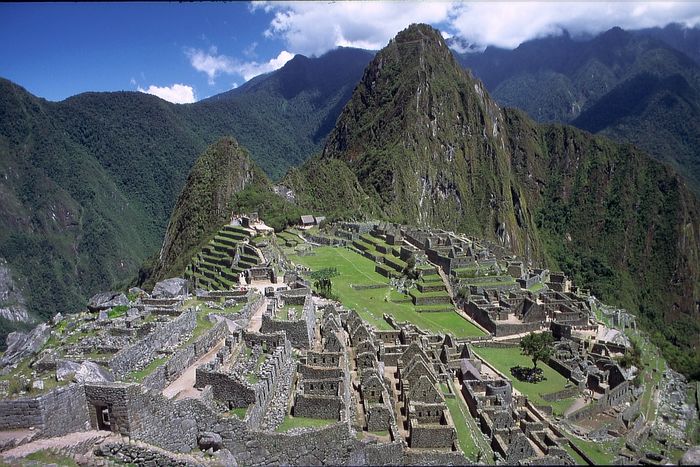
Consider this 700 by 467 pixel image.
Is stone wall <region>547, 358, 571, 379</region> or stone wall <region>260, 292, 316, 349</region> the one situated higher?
stone wall <region>260, 292, 316, 349</region>

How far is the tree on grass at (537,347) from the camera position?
3759cm

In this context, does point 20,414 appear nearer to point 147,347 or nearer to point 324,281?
point 147,347

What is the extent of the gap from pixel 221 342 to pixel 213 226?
246 ft

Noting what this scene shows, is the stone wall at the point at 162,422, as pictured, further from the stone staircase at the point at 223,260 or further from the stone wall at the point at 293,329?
the stone staircase at the point at 223,260

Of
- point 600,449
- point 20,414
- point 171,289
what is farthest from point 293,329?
point 600,449

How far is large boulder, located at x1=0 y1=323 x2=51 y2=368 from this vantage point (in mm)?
19237

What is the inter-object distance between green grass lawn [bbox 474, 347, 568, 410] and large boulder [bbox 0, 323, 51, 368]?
23698 millimetres

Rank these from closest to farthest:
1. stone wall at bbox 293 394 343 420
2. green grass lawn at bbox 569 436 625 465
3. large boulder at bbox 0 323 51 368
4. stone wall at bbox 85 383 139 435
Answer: stone wall at bbox 85 383 139 435
stone wall at bbox 293 394 343 420
large boulder at bbox 0 323 51 368
green grass lawn at bbox 569 436 625 465

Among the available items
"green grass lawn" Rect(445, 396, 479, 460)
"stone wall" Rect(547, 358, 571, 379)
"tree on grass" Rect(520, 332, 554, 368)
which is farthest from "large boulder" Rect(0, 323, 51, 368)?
"stone wall" Rect(547, 358, 571, 379)

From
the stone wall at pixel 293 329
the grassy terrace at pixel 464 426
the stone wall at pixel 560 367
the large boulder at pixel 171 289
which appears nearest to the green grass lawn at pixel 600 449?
the grassy terrace at pixel 464 426

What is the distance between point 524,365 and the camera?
37688 millimetres

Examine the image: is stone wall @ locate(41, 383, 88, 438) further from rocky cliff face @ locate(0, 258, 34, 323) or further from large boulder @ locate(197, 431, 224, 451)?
rocky cliff face @ locate(0, 258, 34, 323)

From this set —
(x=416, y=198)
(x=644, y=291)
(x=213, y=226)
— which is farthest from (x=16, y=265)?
(x=644, y=291)

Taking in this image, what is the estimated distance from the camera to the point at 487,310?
46.2 meters
